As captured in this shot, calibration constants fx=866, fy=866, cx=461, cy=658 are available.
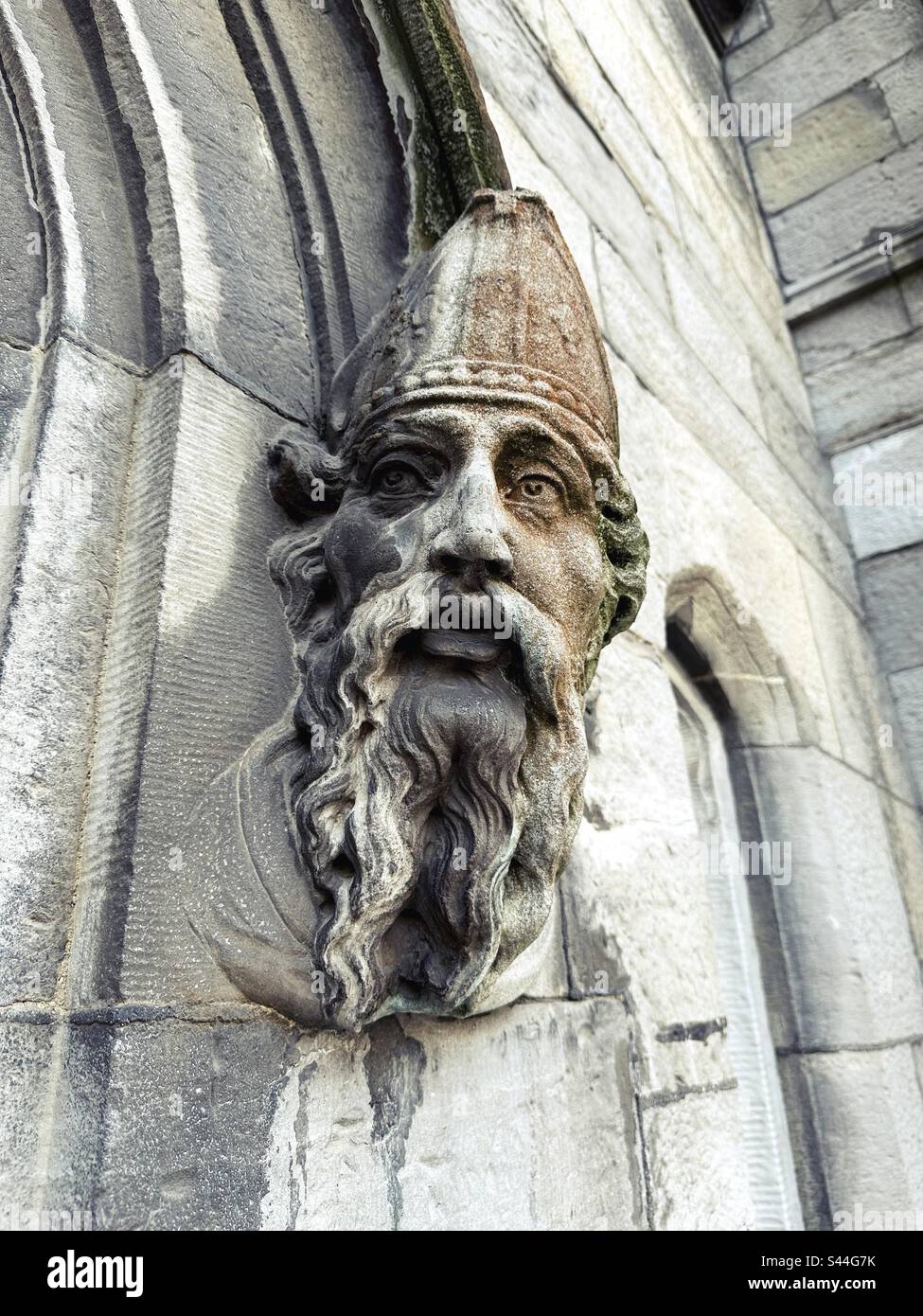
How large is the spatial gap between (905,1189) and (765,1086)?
367mm

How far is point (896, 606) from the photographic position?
10.2 feet

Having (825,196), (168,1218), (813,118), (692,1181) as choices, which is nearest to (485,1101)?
(168,1218)

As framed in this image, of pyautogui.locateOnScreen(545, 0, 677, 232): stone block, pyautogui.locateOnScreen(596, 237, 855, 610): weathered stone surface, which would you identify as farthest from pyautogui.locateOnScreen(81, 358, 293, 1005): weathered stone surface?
pyautogui.locateOnScreen(545, 0, 677, 232): stone block

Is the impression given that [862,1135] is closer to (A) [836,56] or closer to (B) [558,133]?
(B) [558,133]

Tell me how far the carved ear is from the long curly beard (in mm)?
204

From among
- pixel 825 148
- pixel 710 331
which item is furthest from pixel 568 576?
pixel 825 148

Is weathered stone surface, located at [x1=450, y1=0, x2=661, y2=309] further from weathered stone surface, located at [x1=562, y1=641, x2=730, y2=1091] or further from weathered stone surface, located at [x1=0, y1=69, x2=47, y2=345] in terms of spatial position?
weathered stone surface, located at [x1=562, y1=641, x2=730, y2=1091]

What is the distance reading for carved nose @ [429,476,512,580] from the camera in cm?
88

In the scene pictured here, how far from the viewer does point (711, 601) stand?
219cm

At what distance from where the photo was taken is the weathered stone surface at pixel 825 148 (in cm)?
344

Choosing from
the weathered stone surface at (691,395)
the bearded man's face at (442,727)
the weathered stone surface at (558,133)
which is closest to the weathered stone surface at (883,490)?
the weathered stone surface at (691,395)

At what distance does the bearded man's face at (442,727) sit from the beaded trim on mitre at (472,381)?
27 mm

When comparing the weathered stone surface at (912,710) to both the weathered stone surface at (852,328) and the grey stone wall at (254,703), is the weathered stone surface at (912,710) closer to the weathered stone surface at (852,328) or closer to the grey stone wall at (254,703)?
the grey stone wall at (254,703)

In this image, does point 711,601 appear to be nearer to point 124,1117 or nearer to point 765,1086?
point 765,1086
